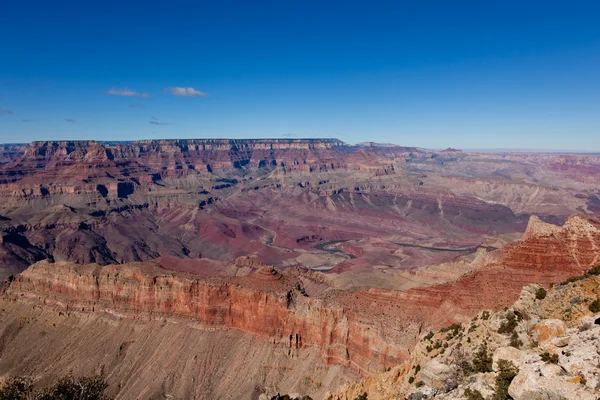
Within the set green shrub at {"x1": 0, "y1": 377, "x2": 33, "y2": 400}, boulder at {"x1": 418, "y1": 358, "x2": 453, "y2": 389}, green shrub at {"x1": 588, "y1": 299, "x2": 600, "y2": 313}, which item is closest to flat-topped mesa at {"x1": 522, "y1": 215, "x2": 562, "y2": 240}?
green shrub at {"x1": 588, "y1": 299, "x2": 600, "y2": 313}

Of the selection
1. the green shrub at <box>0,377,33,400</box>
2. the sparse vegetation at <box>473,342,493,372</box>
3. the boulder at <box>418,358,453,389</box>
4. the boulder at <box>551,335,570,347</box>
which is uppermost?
the boulder at <box>551,335,570,347</box>

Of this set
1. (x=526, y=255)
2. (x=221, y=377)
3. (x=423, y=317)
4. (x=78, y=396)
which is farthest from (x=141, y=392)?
(x=526, y=255)

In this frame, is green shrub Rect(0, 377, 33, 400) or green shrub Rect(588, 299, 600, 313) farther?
green shrub Rect(0, 377, 33, 400)

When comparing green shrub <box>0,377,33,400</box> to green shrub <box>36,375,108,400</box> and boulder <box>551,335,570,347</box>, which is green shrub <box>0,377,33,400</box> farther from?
boulder <box>551,335,570,347</box>

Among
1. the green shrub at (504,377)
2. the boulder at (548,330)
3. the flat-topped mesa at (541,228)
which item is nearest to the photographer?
the green shrub at (504,377)

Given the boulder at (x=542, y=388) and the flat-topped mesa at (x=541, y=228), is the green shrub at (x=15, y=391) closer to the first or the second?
the boulder at (x=542, y=388)

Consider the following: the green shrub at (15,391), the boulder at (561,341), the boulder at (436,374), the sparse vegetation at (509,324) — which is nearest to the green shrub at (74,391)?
the green shrub at (15,391)

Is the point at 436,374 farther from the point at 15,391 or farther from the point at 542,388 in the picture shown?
the point at 15,391
